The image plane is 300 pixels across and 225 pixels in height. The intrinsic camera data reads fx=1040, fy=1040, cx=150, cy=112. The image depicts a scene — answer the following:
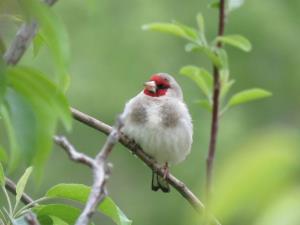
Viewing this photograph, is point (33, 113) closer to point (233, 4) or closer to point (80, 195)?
point (80, 195)

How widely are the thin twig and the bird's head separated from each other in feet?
10.4

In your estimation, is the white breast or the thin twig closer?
the thin twig

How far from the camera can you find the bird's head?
4797mm

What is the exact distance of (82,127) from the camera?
1198 centimetres

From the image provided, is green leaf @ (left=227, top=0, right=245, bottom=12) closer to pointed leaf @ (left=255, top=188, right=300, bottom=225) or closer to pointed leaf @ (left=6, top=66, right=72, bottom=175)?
pointed leaf @ (left=6, top=66, right=72, bottom=175)

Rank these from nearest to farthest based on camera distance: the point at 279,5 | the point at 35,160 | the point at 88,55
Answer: the point at 35,160 → the point at 279,5 → the point at 88,55

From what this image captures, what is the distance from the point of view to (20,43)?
58.1 inches

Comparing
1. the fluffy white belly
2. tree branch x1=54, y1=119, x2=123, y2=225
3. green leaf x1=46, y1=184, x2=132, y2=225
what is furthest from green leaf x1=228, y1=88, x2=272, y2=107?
tree branch x1=54, y1=119, x2=123, y2=225

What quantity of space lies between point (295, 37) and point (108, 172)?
10896 mm

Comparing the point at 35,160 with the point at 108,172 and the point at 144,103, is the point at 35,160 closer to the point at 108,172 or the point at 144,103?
the point at 108,172

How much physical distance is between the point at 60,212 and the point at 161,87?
2.69 meters

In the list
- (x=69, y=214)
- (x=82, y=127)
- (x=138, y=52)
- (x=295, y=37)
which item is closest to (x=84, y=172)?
(x=82, y=127)

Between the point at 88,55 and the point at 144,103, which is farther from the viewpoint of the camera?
the point at 88,55

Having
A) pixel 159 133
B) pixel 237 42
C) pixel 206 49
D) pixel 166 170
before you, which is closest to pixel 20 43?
pixel 206 49
